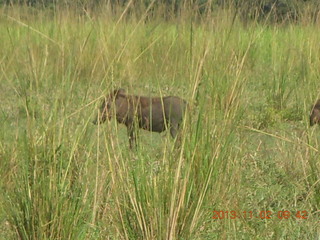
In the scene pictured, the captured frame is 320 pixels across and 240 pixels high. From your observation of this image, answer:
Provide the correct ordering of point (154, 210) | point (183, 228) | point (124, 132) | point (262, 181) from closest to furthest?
point (154, 210) < point (183, 228) < point (262, 181) < point (124, 132)

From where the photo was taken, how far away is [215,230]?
8.21 ft

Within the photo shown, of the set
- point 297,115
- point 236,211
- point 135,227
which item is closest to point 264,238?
point 236,211

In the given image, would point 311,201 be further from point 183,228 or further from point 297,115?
point 297,115

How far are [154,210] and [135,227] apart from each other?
166 mm
